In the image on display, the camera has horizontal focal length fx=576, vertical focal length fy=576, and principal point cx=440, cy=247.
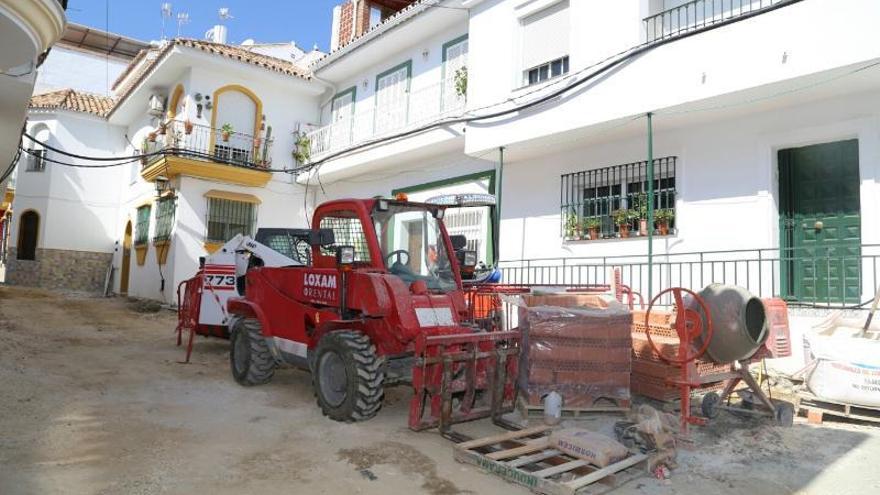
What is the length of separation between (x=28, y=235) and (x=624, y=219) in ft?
70.3

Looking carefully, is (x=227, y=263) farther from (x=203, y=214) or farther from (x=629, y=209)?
(x=203, y=214)

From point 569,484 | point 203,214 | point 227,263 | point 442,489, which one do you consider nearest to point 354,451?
point 442,489

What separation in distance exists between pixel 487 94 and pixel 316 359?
700 cm

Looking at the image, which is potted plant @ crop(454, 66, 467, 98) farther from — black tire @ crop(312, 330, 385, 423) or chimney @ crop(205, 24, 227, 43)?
chimney @ crop(205, 24, 227, 43)

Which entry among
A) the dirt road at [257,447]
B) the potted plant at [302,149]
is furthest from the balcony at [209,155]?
the dirt road at [257,447]

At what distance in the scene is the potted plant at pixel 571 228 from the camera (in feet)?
33.0

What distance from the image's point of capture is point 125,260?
20.4m

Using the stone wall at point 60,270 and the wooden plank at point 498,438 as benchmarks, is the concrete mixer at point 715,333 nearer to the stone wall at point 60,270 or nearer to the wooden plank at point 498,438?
the wooden plank at point 498,438

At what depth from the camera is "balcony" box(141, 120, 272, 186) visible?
1478 cm

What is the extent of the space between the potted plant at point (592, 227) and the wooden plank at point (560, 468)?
6230 mm

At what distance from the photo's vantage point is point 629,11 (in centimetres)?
868

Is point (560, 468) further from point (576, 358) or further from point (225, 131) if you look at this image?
point (225, 131)

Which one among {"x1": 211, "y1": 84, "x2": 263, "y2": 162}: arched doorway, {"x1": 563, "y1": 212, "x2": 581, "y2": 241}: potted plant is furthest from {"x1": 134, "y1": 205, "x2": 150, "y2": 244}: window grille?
{"x1": 563, "y1": 212, "x2": 581, "y2": 241}: potted plant

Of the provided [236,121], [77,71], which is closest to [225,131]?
[236,121]
